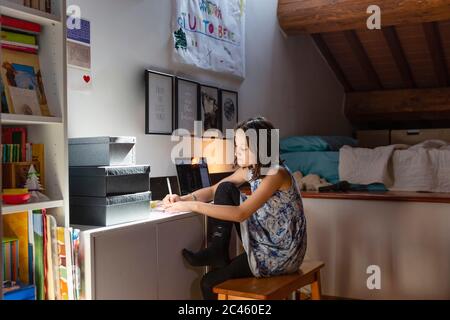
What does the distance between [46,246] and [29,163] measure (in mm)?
290

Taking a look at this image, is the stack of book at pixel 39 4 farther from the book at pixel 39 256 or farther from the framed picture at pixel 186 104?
the framed picture at pixel 186 104

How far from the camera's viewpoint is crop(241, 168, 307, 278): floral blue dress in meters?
2.06

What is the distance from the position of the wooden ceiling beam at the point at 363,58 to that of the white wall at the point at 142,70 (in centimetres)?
76

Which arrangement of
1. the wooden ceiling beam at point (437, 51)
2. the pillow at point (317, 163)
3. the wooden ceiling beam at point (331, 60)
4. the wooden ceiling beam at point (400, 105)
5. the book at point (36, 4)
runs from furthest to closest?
the wooden ceiling beam at point (400, 105)
the wooden ceiling beam at point (331, 60)
the wooden ceiling beam at point (437, 51)
the pillow at point (317, 163)
the book at point (36, 4)

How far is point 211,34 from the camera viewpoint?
119 inches

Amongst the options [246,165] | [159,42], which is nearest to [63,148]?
[246,165]

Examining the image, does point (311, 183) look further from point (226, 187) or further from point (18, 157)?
point (18, 157)

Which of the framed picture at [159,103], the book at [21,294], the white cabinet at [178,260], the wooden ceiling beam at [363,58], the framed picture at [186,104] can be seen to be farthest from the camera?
the wooden ceiling beam at [363,58]

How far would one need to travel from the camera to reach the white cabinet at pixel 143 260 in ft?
5.55

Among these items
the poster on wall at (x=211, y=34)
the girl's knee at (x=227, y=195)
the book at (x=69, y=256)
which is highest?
the poster on wall at (x=211, y=34)

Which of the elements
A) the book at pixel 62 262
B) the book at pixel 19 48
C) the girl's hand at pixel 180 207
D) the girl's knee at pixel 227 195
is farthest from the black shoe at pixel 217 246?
the book at pixel 19 48

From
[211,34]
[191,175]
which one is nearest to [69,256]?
[191,175]

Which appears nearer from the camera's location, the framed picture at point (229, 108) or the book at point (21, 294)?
the book at point (21, 294)
